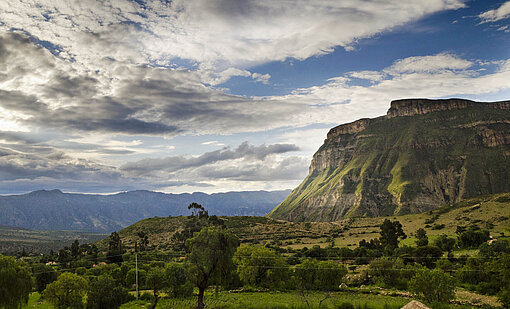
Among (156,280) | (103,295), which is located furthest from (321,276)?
(103,295)

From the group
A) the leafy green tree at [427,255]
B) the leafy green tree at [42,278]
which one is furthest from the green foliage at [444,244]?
the leafy green tree at [42,278]

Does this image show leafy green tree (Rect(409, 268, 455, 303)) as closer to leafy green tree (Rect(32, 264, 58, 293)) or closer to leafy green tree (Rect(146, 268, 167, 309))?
leafy green tree (Rect(146, 268, 167, 309))

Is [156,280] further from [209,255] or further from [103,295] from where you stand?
[209,255]

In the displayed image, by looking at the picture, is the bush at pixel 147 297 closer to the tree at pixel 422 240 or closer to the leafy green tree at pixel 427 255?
the leafy green tree at pixel 427 255

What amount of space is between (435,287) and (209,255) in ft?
98.3

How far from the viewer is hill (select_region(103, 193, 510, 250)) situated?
108 m

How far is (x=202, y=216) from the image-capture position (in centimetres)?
13712

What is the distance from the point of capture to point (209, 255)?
143 ft

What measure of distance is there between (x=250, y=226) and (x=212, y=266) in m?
116

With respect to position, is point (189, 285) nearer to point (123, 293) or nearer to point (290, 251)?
point (123, 293)

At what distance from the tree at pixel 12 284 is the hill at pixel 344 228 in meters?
84.7

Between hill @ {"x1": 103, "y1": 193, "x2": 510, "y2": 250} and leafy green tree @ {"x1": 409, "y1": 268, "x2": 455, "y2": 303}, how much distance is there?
57.5 meters

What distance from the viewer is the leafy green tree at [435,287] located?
4009 centimetres

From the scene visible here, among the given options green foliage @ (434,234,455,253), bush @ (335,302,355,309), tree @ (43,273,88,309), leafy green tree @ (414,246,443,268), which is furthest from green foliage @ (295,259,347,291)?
tree @ (43,273,88,309)
